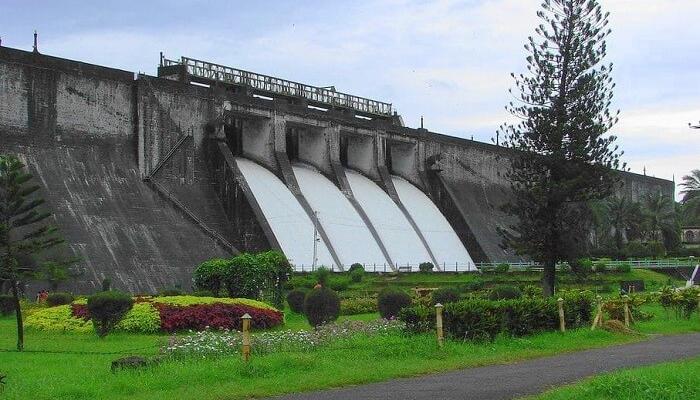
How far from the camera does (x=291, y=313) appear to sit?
26844 millimetres

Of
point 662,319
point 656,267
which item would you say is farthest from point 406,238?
point 662,319

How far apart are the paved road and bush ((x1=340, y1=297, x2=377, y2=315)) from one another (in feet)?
39.5

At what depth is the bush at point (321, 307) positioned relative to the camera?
2066 centimetres

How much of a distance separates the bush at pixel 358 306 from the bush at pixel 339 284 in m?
5.29

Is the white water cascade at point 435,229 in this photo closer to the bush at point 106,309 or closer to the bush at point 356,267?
the bush at point 356,267

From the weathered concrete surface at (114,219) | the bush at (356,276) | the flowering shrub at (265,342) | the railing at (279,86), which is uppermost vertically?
the railing at (279,86)

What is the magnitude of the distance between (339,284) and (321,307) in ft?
46.4

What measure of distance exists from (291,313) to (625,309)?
34.9ft

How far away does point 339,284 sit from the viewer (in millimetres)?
34781

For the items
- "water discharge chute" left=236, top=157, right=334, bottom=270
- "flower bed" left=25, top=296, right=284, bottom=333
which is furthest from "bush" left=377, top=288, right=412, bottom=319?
"water discharge chute" left=236, top=157, right=334, bottom=270

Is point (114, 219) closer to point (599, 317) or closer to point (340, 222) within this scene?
point (340, 222)

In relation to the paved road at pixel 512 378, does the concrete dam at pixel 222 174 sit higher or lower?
higher

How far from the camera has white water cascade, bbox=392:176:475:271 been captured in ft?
158

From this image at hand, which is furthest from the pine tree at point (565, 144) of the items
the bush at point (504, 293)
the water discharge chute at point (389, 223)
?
the water discharge chute at point (389, 223)
